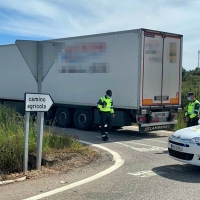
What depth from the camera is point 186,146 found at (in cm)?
702

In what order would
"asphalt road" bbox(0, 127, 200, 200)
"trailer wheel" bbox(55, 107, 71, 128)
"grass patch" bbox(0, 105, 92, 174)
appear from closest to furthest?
"asphalt road" bbox(0, 127, 200, 200) → "grass patch" bbox(0, 105, 92, 174) → "trailer wheel" bbox(55, 107, 71, 128)

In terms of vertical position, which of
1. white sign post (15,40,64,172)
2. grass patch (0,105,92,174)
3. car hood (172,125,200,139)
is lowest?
grass patch (0,105,92,174)

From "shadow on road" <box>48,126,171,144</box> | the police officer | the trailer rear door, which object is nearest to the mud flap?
"shadow on road" <box>48,126,171,144</box>

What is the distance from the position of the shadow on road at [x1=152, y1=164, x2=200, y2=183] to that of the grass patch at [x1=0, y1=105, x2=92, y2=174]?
2.09 m

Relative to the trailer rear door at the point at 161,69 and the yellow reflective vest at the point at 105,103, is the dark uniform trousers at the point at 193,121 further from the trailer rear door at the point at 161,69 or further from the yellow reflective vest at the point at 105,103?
the yellow reflective vest at the point at 105,103

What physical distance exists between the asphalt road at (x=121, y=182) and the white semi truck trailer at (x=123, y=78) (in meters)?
3.51

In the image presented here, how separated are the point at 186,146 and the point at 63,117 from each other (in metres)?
8.95

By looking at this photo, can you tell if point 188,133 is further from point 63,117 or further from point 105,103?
point 63,117

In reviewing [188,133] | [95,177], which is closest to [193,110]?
[188,133]

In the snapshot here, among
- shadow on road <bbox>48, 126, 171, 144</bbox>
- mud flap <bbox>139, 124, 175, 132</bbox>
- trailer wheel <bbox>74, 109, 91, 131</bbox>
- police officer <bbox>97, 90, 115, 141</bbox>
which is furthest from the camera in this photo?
trailer wheel <bbox>74, 109, 91, 131</bbox>

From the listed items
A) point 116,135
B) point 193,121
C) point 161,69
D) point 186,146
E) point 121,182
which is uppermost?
point 161,69

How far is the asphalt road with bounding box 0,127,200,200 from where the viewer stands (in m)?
5.68

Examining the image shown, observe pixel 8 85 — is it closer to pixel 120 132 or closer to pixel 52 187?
pixel 120 132

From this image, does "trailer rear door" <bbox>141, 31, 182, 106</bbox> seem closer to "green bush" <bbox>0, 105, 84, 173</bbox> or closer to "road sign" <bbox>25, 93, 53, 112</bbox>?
"green bush" <bbox>0, 105, 84, 173</bbox>
